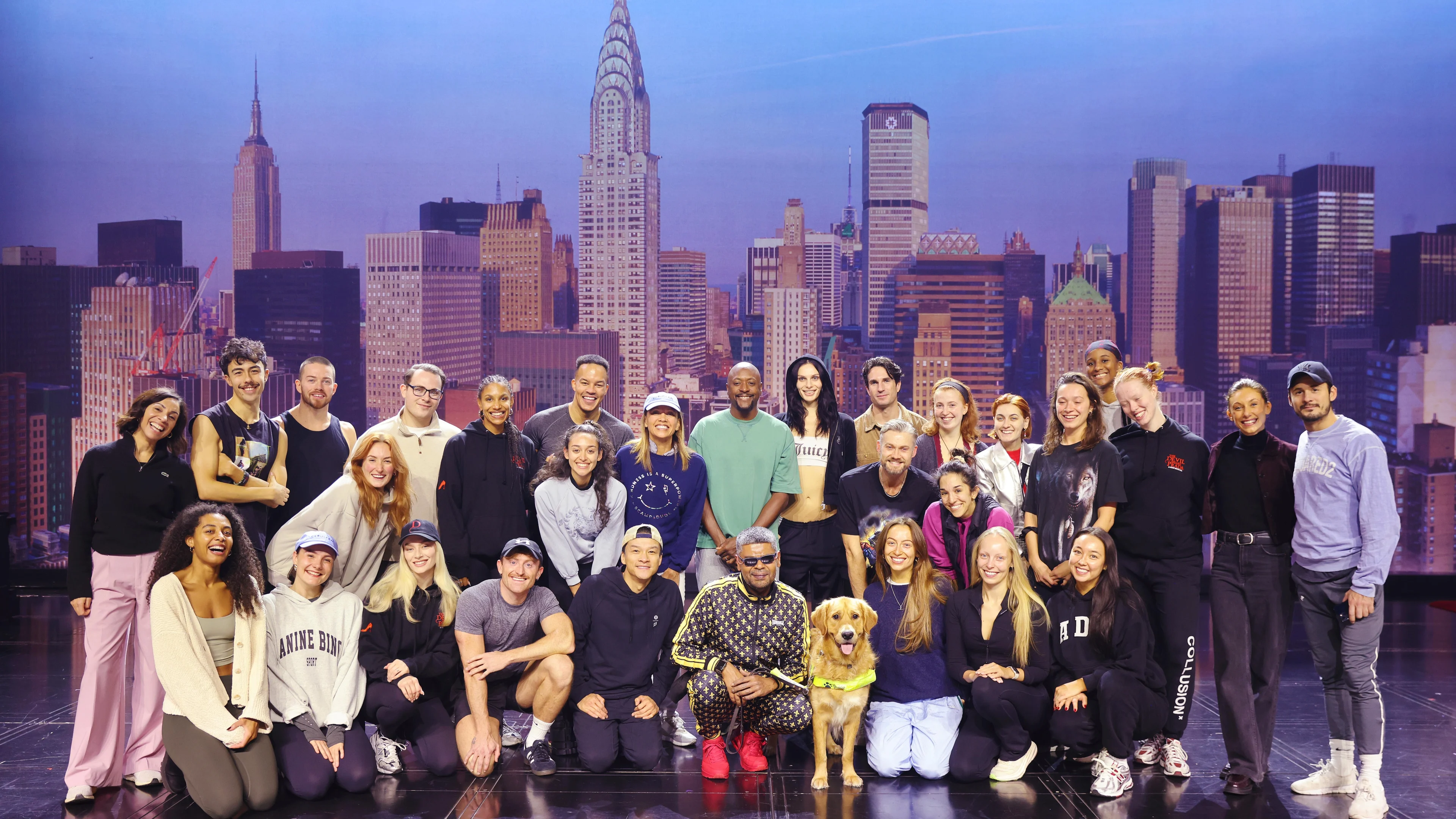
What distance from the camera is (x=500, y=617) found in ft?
12.1

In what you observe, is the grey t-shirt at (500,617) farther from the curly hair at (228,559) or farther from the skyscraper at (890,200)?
the skyscraper at (890,200)

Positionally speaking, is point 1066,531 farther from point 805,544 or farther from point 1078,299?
point 1078,299

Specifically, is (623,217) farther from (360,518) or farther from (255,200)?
(360,518)

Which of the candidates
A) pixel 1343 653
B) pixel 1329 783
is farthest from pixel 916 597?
pixel 1329 783

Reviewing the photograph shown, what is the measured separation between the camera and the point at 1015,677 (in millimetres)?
3529

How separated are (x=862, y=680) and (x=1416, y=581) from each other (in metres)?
6.02

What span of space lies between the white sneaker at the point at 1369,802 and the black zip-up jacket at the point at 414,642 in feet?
10.3

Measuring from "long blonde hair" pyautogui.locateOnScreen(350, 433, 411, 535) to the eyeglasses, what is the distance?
31cm

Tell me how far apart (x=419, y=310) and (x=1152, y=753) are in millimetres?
15146

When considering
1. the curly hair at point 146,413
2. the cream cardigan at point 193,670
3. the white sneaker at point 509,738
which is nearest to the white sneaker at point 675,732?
the white sneaker at point 509,738

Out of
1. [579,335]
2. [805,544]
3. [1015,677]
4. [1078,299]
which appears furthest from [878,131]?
[1015,677]

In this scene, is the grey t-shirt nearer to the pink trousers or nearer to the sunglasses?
the sunglasses

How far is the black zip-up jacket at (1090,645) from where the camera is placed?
347 cm

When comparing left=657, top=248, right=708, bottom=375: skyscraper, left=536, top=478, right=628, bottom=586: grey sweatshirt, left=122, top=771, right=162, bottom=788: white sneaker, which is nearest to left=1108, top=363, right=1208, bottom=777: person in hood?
left=536, top=478, right=628, bottom=586: grey sweatshirt
